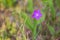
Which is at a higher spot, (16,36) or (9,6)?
(9,6)

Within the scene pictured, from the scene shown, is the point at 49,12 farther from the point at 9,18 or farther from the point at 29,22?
the point at 9,18

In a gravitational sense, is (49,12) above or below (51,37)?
above

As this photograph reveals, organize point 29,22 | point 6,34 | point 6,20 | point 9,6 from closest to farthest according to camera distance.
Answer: point 29,22
point 6,34
point 6,20
point 9,6

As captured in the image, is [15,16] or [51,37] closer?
[51,37]

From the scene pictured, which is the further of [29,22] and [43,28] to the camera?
[43,28]

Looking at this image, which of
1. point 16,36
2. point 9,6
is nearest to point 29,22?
point 16,36

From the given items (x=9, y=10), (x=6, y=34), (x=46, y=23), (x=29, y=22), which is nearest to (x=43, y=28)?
(x=46, y=23)

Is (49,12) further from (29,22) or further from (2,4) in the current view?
(2,4)

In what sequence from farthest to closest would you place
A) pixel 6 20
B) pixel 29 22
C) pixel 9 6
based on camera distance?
pixel 9 6, pixel 6 20, pixel 29 22

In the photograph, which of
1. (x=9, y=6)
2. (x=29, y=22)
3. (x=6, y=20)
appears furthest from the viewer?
(x=9, y=6)

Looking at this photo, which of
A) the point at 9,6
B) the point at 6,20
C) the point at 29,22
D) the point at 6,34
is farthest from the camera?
the point at 9,6
